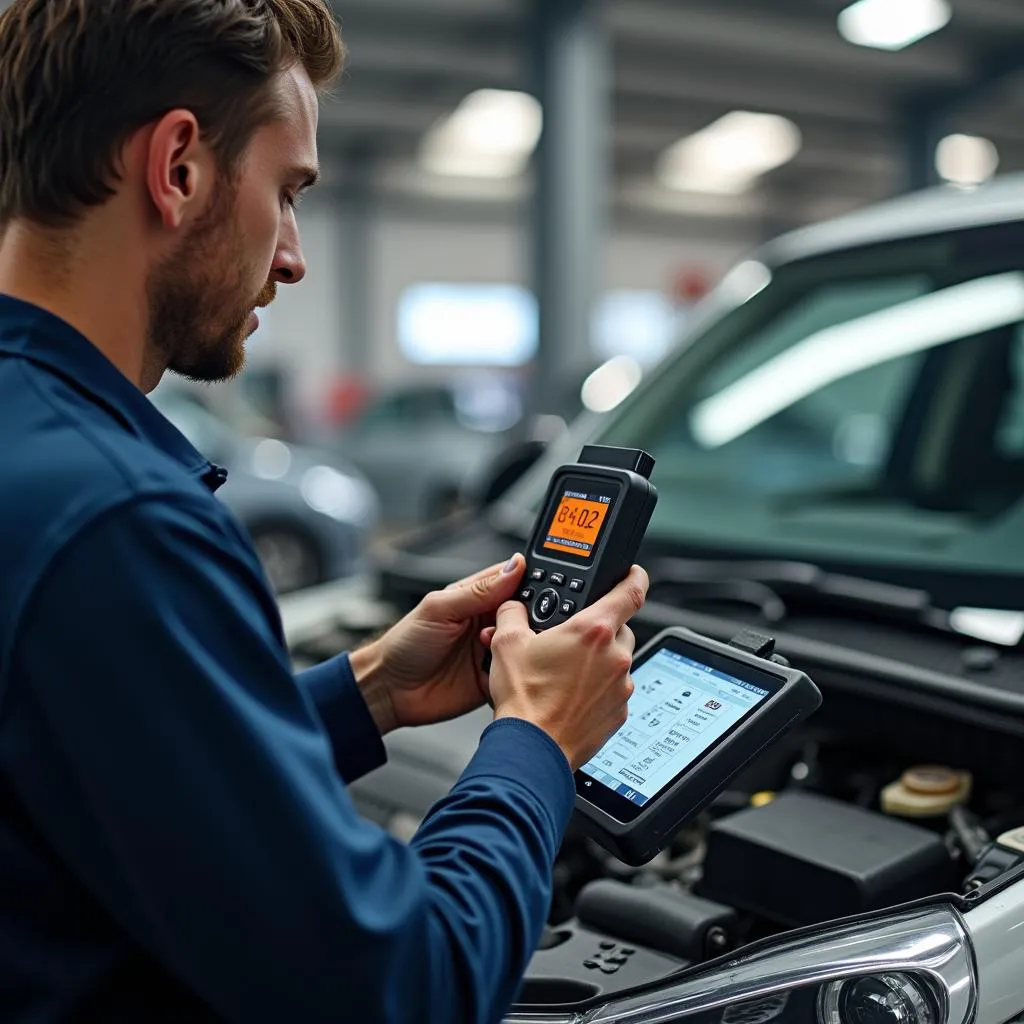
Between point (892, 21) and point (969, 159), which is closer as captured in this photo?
point (892, 21)

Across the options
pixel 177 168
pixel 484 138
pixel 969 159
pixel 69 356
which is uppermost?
pixel 484 138

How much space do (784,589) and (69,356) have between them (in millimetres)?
1268

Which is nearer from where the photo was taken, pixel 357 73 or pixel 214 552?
pixel 214 552

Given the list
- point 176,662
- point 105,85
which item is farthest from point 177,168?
point 176,662

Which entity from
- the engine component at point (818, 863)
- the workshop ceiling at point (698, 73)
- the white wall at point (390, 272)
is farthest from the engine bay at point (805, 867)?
the white wall at point (390, 272)

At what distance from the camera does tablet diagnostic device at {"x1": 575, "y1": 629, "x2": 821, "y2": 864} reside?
4.06 feet

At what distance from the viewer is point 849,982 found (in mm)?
1259

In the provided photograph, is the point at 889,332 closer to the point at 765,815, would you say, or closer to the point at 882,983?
the point at 765,815

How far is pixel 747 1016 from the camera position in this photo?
125 centimetres

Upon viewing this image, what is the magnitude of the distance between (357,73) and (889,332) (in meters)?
10.3

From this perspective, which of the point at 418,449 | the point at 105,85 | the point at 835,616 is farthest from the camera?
the point at 418,449

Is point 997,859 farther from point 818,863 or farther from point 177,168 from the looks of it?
point 177,168

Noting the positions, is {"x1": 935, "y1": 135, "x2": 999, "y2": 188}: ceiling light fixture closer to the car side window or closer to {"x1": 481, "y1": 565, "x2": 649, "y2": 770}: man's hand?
the car side window

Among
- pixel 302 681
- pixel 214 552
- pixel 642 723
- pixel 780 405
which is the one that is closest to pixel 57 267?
pixel 214 552
